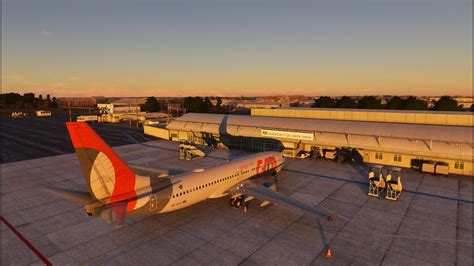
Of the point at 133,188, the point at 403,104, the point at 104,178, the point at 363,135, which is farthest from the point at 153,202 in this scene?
the point at 403,104

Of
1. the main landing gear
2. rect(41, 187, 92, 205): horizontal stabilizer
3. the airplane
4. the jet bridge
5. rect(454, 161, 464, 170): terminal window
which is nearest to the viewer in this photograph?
the airplane

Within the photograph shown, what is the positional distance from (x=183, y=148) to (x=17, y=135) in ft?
214

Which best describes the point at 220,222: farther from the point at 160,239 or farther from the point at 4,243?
the point at 4,243

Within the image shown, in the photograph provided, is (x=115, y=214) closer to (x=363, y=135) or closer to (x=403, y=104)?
(x=363, y=135)

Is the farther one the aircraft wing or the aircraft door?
the aircraft door

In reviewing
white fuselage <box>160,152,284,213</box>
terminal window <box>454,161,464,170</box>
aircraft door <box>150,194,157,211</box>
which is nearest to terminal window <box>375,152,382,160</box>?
terminal window <box>454,161,464,170</box>

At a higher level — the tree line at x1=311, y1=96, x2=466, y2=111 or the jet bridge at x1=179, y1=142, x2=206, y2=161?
the tree line at x1=311, y1=96, x2=466, y2=111

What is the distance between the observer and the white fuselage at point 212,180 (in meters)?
25.5

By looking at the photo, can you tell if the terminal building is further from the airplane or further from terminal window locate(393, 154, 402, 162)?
the airplane

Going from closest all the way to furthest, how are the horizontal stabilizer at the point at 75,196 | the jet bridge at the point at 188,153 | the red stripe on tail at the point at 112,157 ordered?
1. the red stripe on tail at the point at 112,157
2. the horizontal stabilizer at the point at 75,196
3. the jet bridge at the point at 188,153

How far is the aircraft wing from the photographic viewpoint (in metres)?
22.8

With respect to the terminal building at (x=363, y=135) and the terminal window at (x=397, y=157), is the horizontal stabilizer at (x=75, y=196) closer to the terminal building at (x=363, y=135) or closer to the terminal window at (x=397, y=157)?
the terminal building at (x=363, y=135)

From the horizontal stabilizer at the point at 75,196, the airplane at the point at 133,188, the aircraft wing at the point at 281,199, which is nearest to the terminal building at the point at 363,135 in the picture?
the airplane at the point at 133,188

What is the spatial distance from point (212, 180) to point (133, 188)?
8.73 meters
